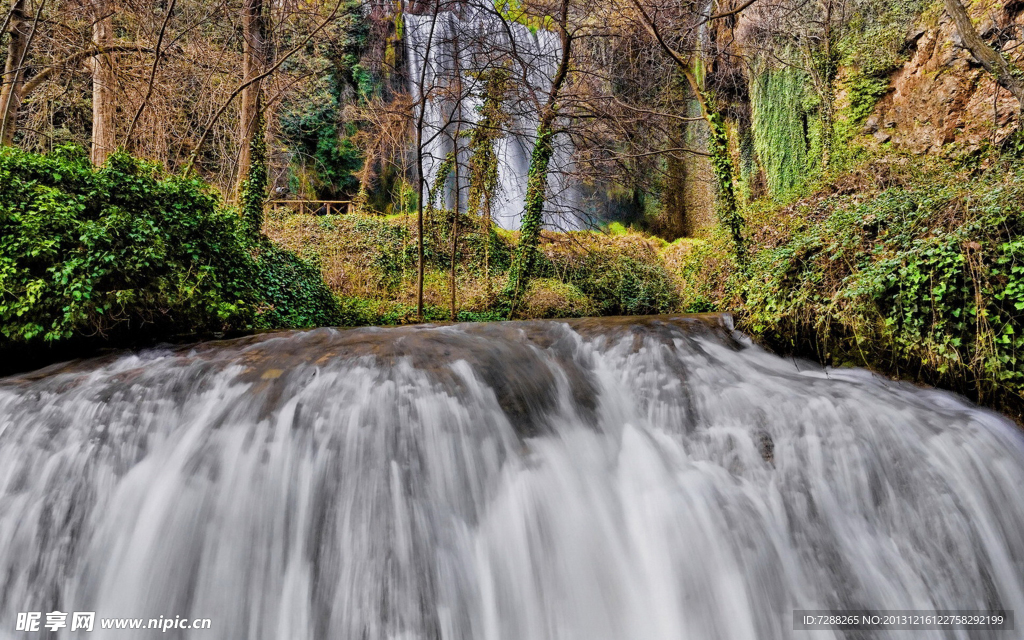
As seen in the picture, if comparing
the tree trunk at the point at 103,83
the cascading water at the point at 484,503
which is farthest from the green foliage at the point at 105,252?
the tree trunk at the point at 103,83

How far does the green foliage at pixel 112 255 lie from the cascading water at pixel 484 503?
63 centimetres

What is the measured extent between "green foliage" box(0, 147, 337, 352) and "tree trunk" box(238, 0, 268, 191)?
3512 millimetres

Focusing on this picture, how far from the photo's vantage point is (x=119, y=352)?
4.62 m

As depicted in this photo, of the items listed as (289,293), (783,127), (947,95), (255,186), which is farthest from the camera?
(783,127)

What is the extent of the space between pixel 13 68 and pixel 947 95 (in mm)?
13987

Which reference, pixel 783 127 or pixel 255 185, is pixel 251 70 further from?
pixel 783 127

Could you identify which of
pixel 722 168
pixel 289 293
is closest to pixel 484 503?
pixel 722 168

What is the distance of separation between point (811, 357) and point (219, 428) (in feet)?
17.2

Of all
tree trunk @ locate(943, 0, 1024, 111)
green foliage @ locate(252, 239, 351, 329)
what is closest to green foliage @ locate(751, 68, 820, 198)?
tree trunk @ locate(943, 0, 1024, 111)

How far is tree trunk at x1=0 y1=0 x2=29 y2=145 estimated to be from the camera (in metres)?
5.81

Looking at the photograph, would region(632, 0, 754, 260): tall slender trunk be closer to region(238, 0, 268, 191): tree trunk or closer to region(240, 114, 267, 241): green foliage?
region(238, 0, 268, 191): tree trunk

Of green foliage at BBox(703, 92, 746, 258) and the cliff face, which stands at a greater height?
the cliff face

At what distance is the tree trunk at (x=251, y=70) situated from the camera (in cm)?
822

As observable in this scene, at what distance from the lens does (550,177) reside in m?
11.2
